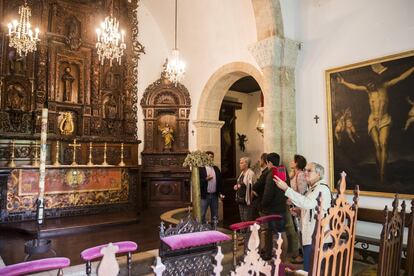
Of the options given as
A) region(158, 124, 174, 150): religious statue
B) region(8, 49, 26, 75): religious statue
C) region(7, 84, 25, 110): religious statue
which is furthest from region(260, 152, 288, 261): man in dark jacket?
region(8, 49, 26, 75): religious statue

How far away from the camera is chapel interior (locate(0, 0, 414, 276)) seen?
3228 millimetres

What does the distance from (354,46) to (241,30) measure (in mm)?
3050

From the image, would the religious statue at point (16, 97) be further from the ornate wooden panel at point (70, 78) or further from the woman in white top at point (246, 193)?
the woman in white top at point (246, 193)

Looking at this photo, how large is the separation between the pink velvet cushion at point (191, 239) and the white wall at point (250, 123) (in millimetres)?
9904

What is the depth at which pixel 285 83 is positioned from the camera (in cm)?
636

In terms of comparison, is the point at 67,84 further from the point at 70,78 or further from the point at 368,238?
the point at 368,238

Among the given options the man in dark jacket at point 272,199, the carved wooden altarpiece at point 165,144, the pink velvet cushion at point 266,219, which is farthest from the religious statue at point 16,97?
the pink velvet cushion at point 266,219

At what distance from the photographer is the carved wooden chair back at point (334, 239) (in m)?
1.75

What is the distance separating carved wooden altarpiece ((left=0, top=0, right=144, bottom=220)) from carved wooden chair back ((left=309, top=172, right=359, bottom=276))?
6.97m

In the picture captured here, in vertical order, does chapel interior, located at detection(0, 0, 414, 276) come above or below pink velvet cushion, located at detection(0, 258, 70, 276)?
above

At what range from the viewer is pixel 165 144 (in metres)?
10.1

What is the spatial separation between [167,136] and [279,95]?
4.55 metres

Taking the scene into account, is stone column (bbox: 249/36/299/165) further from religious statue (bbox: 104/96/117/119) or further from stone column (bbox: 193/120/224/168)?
religious statue (bbox: 104/96/117/119)

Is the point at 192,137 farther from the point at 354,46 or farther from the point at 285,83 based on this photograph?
the point at 354,46
